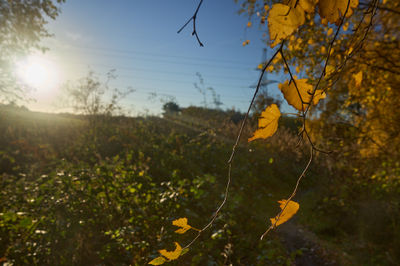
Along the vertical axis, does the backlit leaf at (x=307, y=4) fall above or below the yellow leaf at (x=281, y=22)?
above

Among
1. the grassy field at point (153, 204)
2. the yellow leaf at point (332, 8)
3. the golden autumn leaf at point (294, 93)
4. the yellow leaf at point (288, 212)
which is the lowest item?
the grassy field at point (153, 204)

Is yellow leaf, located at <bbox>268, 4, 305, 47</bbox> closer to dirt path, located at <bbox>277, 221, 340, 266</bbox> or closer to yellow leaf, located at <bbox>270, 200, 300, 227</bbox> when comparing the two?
yellow leaf, located at <bbox>270, 200, 300, 227</bbox>

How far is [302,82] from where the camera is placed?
52 centimetres

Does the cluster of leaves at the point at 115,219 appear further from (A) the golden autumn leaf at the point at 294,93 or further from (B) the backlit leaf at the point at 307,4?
(B) the backlit leaf at the point at 307,4

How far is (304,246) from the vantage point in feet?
12.2

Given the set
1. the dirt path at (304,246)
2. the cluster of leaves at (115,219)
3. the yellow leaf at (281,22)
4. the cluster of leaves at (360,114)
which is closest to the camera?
the yellow leaf at (281,22)

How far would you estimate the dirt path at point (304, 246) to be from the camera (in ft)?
11.1

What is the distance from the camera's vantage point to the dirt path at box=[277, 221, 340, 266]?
3.37 metres

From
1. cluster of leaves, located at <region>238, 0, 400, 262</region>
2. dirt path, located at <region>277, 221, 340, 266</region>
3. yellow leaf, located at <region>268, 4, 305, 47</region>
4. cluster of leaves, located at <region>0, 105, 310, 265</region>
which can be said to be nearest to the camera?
yellow leaf, located at <region>268, 4, 305, 47</region>

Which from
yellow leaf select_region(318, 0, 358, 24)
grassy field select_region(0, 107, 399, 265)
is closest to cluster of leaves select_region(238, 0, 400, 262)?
grassy field select_region(0, 107, 399, 265)

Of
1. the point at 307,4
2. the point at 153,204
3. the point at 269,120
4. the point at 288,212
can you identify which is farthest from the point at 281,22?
the point at 153,204

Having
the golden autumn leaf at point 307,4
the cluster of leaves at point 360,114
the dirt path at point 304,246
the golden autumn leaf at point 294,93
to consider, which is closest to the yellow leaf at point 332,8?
the golden autumn leaf at point 307,4

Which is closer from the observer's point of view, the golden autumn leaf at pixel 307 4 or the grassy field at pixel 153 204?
the golden autumn leaf at pixel 307 4

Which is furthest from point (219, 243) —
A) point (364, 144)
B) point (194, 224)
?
point (364, 144)
